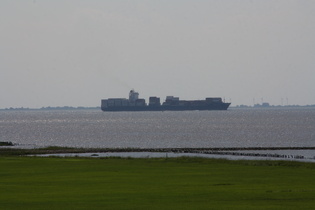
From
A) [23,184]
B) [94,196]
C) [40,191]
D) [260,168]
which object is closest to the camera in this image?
[94,196]

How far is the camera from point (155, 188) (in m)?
38.0

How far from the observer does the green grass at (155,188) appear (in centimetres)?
3159

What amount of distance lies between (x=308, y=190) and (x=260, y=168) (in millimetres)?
17913

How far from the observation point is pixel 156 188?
3803cm

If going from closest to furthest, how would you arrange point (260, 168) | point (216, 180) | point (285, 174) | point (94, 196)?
point (94, 196)
point (216, 180)
point (285, 174)
point (260, 168)

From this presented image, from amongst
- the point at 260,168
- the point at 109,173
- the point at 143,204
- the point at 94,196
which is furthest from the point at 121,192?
the point at 260,168

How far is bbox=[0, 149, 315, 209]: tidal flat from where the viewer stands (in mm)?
31609

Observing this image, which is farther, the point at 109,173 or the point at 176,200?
the point at 109,173

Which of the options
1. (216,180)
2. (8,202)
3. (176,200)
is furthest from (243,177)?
(8,202)

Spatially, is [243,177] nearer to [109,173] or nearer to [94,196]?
[109,173]

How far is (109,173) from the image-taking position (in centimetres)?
4891

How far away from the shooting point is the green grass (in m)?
31.6

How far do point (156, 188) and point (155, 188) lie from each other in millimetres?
52

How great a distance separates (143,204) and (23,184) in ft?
37.2
